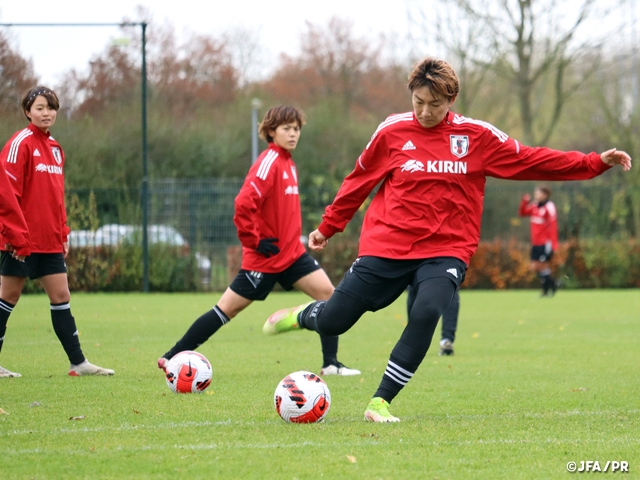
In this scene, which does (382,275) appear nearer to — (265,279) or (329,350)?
(265,279)

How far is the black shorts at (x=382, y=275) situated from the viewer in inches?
212

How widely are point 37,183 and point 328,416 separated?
10.2 ft

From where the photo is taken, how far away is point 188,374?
651 cm

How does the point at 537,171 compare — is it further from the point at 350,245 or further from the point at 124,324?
the point at 350,245

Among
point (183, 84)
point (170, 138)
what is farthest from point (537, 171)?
point (183, 84)

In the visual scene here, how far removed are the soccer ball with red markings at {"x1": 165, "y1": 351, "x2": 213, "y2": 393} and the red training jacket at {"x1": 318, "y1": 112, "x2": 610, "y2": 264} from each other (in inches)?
67.6

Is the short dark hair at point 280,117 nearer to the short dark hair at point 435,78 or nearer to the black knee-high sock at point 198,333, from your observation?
the black knee-high sock at point 198,333

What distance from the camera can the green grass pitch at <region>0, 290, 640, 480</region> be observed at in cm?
425

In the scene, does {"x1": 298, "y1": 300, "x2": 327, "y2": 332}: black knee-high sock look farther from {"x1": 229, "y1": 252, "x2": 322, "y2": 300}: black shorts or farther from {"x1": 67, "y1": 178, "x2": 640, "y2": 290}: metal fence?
{"x1": 67, "y1": 178, "x2": 640, "y2": 290}: metal fence

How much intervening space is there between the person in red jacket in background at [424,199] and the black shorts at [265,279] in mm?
1933

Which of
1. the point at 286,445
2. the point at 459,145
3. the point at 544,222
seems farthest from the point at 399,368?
the point at 544,222

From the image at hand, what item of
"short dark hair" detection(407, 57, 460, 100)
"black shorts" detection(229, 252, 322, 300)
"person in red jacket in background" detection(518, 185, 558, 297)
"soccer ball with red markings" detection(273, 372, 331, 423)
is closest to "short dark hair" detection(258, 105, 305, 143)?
"black shorts" detection(229, 252, 322, 300)

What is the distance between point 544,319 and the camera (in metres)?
14.1

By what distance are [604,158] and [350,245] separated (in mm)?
16738
